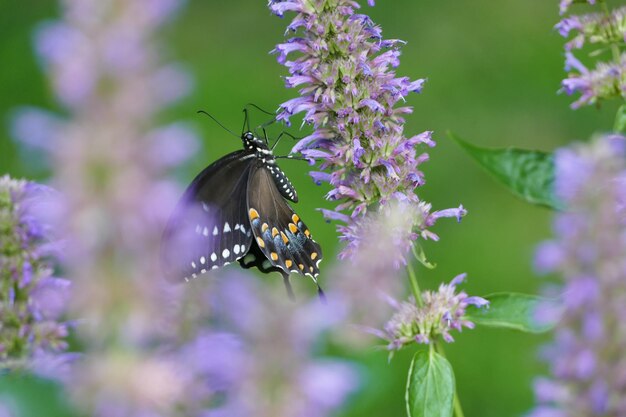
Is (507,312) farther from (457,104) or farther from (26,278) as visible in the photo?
(457,104)

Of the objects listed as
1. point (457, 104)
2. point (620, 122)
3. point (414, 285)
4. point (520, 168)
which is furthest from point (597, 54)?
point (457, 104)

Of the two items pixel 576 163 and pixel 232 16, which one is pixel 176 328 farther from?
pixel 232 16

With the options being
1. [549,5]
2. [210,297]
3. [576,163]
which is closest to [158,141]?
[210,297]

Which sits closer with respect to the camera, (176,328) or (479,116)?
(176,328)

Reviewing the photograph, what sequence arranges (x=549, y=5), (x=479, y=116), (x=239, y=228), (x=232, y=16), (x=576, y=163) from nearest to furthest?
(x=576, y=163)
(x=239, y=228)
(x=479, y=116)
(x=549, y=5)
(x=232, y=16)

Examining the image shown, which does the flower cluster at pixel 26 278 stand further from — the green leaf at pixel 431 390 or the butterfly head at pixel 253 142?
the butterfly head at pixel 253 142

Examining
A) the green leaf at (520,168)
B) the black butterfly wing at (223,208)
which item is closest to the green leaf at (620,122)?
the green leaf at (520,168)

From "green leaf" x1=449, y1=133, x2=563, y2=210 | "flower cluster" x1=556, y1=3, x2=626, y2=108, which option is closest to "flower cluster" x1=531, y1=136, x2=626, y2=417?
"green leaf" x1=449, y1=133, x2=563, y2=210
